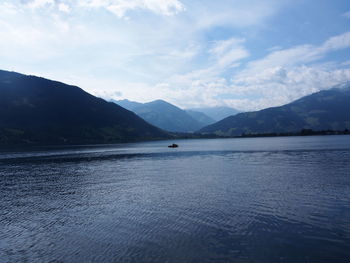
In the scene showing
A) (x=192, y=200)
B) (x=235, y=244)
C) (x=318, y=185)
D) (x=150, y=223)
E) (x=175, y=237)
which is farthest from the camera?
(x=318, y=185)

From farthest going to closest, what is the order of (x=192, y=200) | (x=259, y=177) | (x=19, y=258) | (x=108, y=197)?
1. (x=259, y=177)
2. (x=108, y=197)
3. (x=192, y=200)
4. (x=19, y=258)

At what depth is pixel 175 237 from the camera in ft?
95.8

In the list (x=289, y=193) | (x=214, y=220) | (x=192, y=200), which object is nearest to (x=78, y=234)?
(x=214, y=220)

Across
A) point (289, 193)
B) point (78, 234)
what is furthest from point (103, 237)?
point (289, 193)

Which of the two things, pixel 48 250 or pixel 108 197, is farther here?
pixel 108 197

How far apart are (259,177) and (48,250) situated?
172ft

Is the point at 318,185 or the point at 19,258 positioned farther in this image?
the point at 318,185

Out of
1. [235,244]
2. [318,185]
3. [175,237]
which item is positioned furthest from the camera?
[318,185]

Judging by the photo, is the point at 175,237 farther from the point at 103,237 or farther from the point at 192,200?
the point at 192,200

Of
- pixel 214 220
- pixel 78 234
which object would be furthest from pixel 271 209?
pixel 78 234

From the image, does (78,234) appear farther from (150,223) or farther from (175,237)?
(175,237)

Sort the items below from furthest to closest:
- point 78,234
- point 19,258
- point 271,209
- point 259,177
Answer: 1. point 259,177
2. point 271,209
3. point 78,234
4. point 19,258

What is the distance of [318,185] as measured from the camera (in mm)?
54031

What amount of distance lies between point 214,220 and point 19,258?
21.8 metres
